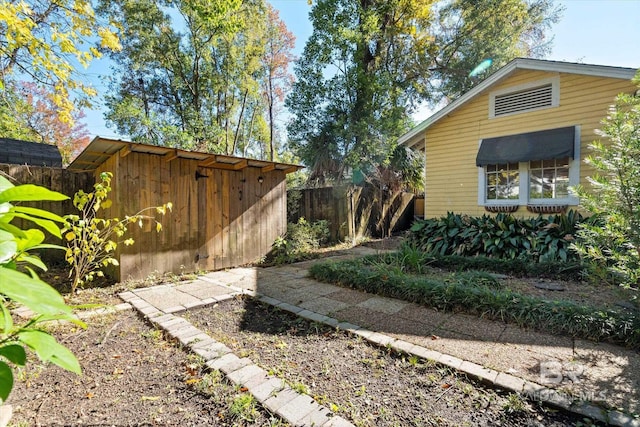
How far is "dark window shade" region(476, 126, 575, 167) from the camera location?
5336mm

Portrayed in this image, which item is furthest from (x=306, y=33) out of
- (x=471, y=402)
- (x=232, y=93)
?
(x=471, y=402)

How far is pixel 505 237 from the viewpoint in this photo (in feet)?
17.3

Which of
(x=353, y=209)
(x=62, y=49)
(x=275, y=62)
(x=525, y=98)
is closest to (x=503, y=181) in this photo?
(x=525, y=98)

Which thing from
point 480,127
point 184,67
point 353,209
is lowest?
point 353,209

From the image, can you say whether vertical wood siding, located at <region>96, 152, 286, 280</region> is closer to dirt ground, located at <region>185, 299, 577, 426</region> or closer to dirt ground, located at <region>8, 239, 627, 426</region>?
dirt ground, located at <region>8, 239, 627, 426</region>

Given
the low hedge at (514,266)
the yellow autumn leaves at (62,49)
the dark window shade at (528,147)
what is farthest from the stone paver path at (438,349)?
the dark window shade at (528,147)

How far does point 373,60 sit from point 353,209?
526 cm

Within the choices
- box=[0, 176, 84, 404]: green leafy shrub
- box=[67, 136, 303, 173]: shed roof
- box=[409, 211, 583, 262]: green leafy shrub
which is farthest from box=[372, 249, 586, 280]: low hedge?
box=[0, 176, 84, 404]: green leafy shrub

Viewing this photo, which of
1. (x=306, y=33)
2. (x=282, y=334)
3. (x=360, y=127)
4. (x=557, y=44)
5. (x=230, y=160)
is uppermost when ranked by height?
(x=557, y=44)

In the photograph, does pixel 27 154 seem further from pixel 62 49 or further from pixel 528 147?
pixel 528 147

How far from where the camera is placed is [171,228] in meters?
4.38

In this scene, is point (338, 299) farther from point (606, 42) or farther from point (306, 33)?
point (306, 33)

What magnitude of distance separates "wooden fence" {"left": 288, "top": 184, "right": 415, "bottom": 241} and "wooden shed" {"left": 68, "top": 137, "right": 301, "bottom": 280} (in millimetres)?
1674

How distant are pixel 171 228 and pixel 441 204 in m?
5.90
